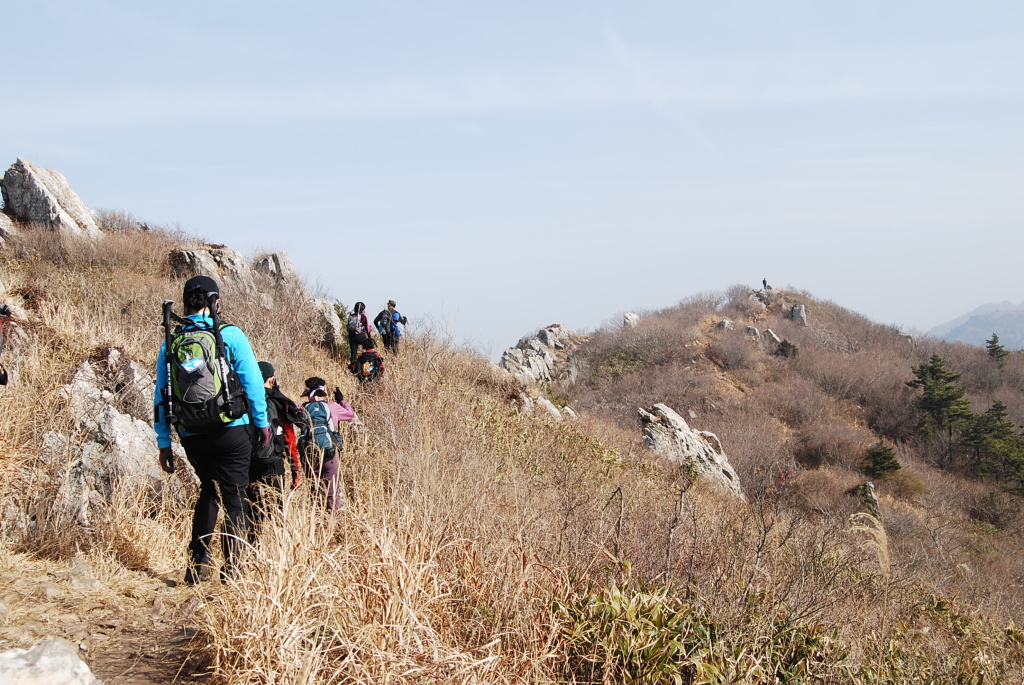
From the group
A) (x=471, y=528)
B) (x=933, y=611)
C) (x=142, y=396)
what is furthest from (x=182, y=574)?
(x=933, y=611)

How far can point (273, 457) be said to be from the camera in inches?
162

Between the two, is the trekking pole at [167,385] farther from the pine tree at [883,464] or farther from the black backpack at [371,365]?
the pine tree at [883,464]

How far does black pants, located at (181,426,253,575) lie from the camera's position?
3654 mm

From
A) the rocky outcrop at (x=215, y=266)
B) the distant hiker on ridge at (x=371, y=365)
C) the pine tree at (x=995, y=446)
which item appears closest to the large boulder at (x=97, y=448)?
the distant hiker on ridge at (x=371, y=365)

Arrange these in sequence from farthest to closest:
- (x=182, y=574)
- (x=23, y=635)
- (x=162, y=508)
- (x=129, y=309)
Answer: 1. (x=129, y=309)
2. (x=162, y=508)
3. (x=182, y=574)
4. (x=23, y=635)

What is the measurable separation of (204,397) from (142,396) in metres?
3.14

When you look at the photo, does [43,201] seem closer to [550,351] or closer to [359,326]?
[359,326]

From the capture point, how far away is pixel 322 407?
5.11 metres

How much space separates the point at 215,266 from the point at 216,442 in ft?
36.3

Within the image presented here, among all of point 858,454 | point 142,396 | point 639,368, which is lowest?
point 858,454

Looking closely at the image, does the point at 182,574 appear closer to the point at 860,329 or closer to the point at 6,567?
the point at 6,567

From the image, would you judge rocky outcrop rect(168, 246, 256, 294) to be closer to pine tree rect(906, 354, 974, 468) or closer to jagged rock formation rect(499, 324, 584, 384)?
jagged rock formation rect(499, 324, 584, 384)

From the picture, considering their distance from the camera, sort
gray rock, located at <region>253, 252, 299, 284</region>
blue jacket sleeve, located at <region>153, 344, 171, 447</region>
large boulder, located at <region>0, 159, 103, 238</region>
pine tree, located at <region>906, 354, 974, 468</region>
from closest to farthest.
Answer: blue jacket sleeve, located at <region>153, 344, 171, 447</region>, large boulder, located at <region>0, 159, 103, 238</region>, gray rock, located at <region>253, 252, 299, 284</region>, pine tree, located at <region>906, 354, 974, 468</region>

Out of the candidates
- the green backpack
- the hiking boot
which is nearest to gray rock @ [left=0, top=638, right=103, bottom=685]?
the hiking boot
